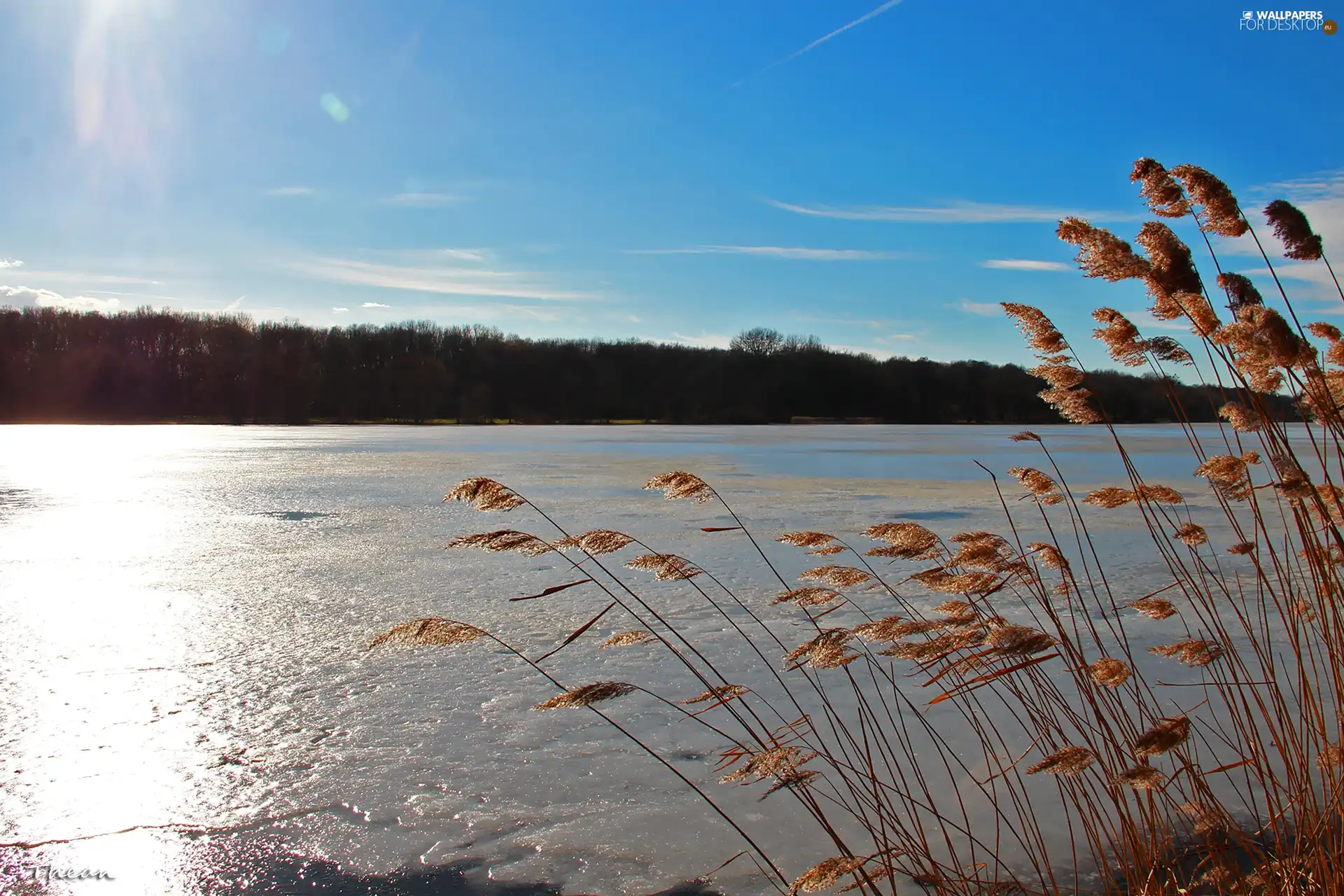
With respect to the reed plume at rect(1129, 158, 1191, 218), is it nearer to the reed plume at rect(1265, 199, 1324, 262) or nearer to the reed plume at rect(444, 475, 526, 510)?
the reed plume at rect(1265, 199, 1324, 262)

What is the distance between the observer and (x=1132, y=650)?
191 inches

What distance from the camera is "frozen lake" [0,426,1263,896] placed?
290 centimetres

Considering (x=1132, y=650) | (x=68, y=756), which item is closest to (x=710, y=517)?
(x=1132, y=650)

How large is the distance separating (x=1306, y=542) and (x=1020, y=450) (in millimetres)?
24988

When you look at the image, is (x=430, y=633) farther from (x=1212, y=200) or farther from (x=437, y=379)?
(x=437, y=379)

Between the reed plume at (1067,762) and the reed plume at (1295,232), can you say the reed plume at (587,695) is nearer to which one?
the reed plume at (1067,762)

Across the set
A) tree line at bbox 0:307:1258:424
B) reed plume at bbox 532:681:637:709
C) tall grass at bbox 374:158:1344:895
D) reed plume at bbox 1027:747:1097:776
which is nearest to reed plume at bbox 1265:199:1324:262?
tall grass at bbox 374:158:1344:895

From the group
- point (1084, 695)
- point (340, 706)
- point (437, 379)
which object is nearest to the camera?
point (1084, 695)

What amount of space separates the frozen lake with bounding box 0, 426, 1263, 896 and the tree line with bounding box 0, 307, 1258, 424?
61263 millimetres

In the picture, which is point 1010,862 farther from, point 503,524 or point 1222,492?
point 503,524

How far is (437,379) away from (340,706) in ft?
234

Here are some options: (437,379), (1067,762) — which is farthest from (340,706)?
(437,379)

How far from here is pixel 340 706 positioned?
4.19m

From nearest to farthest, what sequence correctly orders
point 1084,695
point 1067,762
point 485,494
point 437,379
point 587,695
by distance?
point 1067,762
point 587,695
point 485,494
point 1084,695
point 437,379
